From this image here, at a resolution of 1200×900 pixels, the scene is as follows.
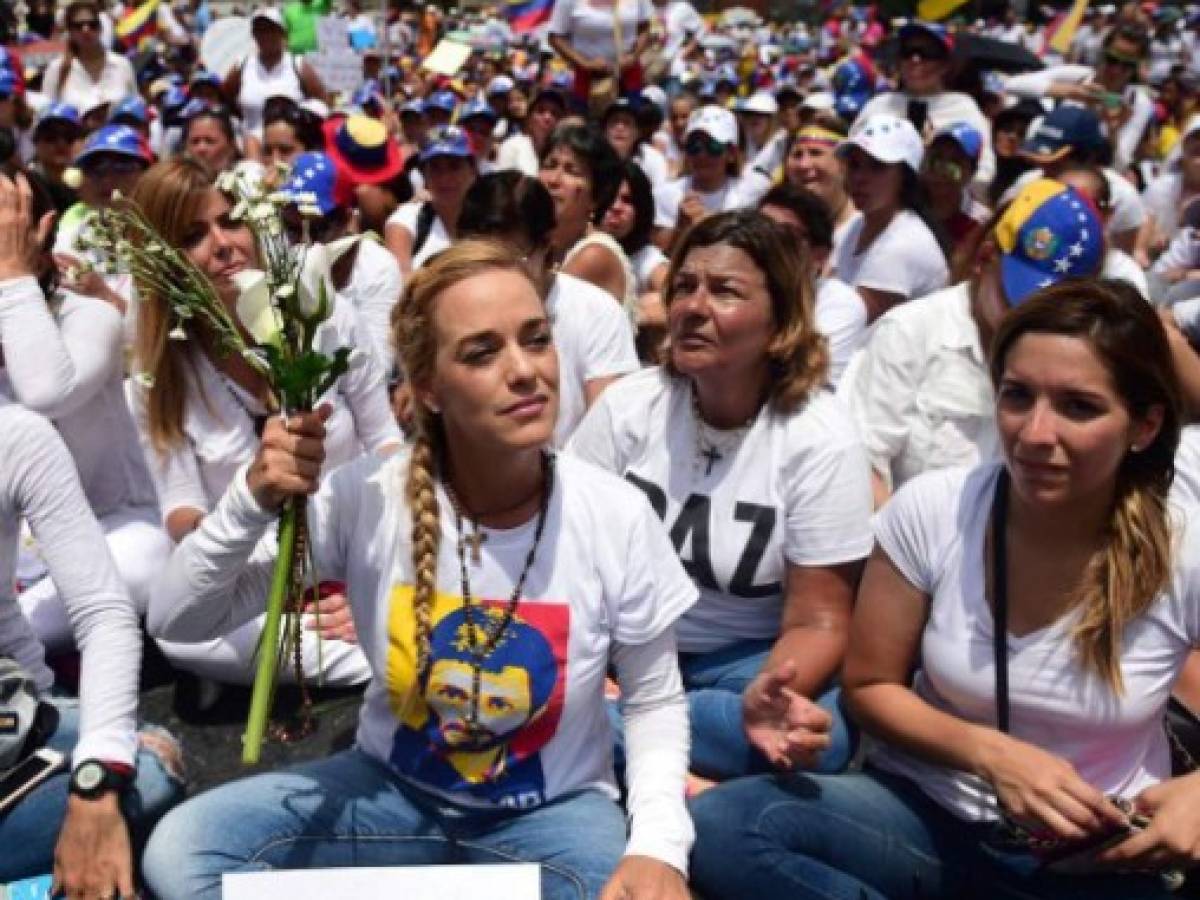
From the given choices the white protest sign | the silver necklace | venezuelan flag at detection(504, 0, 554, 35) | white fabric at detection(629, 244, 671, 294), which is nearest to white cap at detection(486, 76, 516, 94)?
venezuelan flag at detection(504, 0, 554, 35)

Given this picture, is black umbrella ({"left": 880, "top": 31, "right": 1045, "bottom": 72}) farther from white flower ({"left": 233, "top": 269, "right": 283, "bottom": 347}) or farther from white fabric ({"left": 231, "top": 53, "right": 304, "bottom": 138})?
white flower ({"left": 233, "top": 269, "right": 283, "bottom": 347})

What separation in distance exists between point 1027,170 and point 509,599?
583cm

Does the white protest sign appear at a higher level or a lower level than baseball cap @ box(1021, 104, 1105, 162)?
lower

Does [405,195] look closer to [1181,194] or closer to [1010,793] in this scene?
[1181,194]

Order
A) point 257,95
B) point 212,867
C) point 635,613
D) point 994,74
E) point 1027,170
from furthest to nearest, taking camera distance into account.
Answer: point 994,74 → point 257,95 → point 1027,170 → point 635,613 → point 212,867

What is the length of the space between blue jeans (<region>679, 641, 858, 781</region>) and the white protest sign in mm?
936

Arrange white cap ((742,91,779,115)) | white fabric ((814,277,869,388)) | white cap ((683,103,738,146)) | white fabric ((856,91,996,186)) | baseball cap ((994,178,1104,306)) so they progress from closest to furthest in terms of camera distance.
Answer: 1. baseball cap ((994,178,1104,306))
2. white fabric ((814,277,869,388))
3. white fabric ((856,91,996,186))
4. white cap ((683,103,738,146))
5. white cap ((742,91,779,115))

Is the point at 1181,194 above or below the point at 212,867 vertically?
above

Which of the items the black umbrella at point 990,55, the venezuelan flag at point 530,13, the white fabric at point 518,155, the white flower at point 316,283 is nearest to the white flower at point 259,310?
the white flower at point 316,283

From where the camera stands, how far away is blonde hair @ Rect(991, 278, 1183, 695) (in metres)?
2.22

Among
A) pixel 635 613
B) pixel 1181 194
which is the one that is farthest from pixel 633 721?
pixel 1181 194

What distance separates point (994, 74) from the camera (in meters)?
10.6

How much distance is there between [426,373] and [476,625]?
49cm

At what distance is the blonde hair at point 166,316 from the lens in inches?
131
